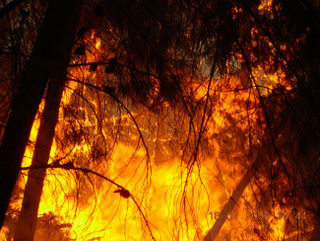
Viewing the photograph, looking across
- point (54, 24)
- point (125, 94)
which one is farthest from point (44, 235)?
point (54, 24)

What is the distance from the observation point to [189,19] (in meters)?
1.91

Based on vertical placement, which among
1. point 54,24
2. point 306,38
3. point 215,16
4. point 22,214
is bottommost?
point 22,214

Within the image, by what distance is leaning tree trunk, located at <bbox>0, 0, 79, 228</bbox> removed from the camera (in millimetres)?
1515

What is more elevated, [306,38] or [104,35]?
[104,35]

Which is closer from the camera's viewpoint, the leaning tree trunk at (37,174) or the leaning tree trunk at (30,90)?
the leaning tree trunk at (30,90)

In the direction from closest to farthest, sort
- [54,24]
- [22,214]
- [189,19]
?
1. [54,24]
2. [189,19]
3. [22,214]

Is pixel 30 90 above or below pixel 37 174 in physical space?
below

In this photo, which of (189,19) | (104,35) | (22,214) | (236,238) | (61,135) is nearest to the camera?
(189,19)

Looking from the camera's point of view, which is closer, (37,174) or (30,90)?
(30,90)

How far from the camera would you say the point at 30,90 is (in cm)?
154

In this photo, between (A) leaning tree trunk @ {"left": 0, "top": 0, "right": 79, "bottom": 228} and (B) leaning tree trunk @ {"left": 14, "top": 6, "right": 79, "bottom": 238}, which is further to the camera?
(B) leaning tree trunk @ {"left": 14, "top": 6, "right": 79, "bottom": 238}

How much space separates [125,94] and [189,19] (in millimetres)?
616

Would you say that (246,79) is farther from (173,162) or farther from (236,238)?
(236,238)

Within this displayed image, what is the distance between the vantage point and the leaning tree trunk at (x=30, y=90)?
4.97 ft
